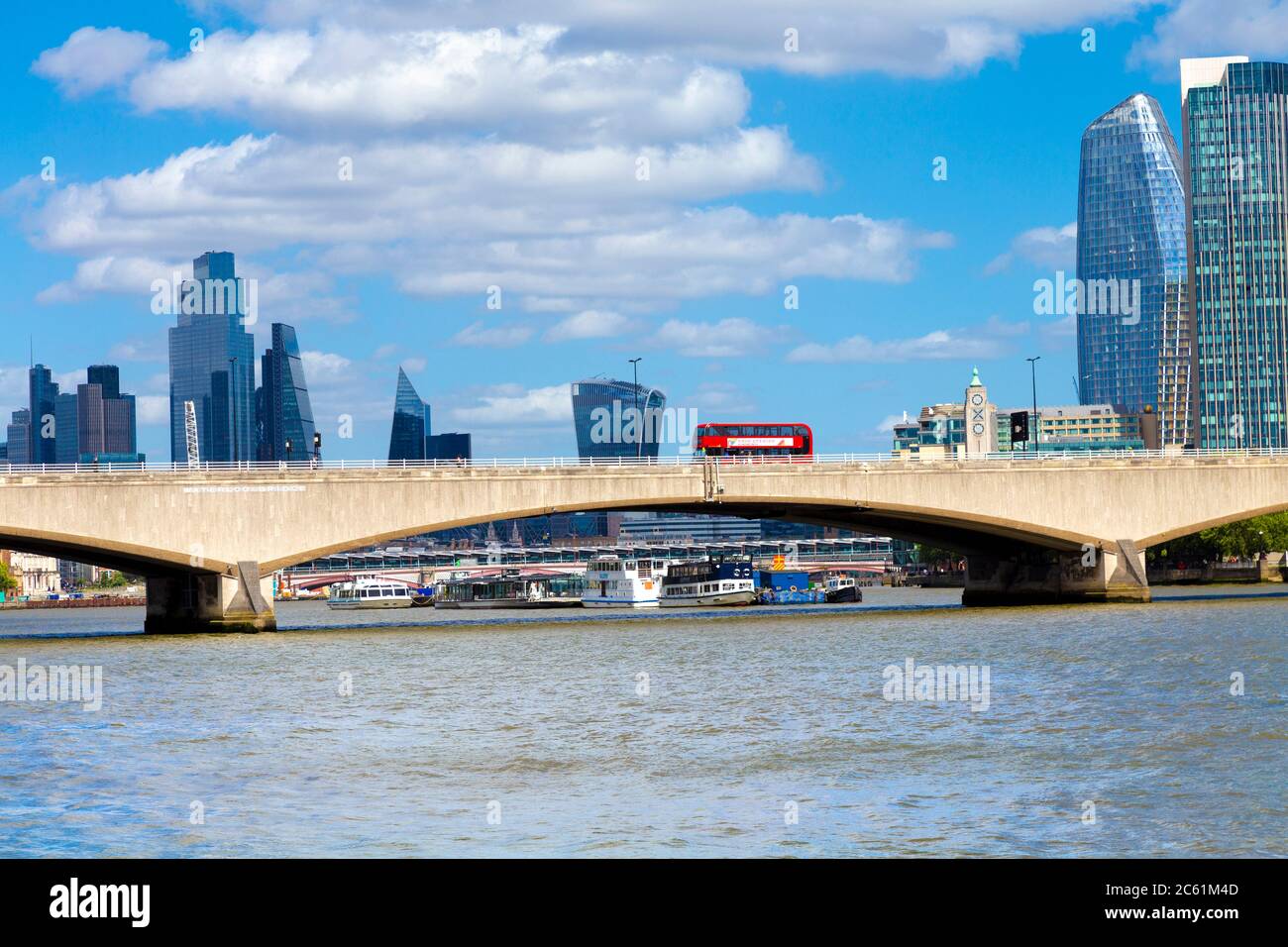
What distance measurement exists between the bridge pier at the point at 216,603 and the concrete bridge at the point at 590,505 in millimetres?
107

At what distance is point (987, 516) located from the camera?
308 ft

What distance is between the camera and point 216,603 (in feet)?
281

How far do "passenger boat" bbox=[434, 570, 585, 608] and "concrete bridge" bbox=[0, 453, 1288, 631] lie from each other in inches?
2354

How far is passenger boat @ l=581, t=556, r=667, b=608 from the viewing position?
14238 cm

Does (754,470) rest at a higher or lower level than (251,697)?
higher

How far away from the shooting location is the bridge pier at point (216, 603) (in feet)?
277

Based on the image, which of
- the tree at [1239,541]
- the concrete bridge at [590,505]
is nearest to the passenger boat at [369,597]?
Answer: the tree at [1239,541]

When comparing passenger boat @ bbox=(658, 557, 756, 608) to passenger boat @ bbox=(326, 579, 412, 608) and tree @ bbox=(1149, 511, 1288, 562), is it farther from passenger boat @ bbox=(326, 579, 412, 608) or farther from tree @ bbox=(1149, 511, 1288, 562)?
passenger boat @ bbox=(326, 579, 412, 608)

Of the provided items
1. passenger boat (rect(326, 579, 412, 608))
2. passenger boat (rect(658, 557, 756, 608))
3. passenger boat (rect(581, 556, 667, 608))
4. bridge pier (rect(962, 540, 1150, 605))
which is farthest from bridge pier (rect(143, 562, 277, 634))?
passenger boat (rect(326, 579, 412, 608))

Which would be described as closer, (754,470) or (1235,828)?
(1235,828)
